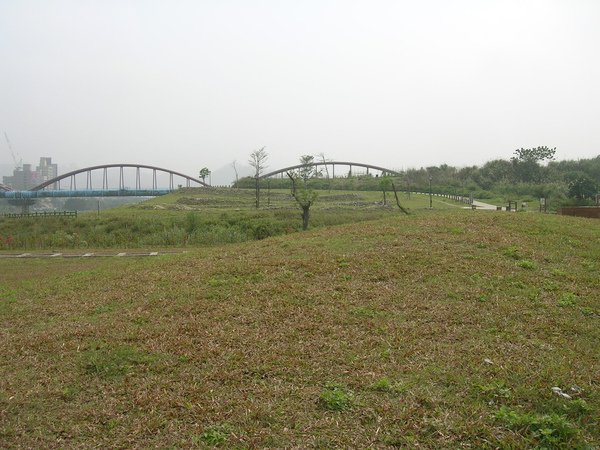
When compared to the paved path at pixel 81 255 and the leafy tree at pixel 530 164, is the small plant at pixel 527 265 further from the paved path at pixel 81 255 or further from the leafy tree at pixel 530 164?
the leafy tree at pixel 530 164

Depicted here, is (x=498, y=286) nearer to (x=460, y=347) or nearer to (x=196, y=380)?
(x=460, y=347)

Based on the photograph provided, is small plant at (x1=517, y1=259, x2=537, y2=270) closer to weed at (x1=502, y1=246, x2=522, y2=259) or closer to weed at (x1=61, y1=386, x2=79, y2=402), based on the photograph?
weed at (x1=502, y1=246, x2=522, y2=259)

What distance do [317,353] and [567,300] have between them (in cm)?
373

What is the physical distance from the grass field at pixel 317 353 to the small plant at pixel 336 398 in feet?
0.04

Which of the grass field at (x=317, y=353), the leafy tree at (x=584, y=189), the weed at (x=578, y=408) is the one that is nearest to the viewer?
the grass field at (x=317, y=353)

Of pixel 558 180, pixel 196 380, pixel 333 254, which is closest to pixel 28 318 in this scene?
pixel 196 380

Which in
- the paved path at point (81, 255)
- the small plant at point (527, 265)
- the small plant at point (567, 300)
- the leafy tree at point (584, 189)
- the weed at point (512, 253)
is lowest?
the paved path at point (81, 255)

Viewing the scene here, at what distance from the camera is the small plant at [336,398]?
411 centimetres

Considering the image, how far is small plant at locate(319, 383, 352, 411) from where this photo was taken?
4114 millimetres

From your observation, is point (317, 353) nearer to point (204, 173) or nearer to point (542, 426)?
point (542, 426)

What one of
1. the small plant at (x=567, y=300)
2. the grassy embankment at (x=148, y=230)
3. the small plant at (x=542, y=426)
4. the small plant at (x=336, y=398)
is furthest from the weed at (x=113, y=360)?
the grassy embankment at (x=148, y=230)

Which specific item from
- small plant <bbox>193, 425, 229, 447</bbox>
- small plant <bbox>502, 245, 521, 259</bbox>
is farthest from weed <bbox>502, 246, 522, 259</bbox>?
small plant <bbox>193, 425, 229, 447</bbox>

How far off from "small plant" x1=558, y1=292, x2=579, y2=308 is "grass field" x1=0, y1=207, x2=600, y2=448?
16 millimetres

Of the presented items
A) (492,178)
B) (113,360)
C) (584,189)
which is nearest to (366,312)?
(113,360)
